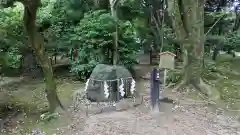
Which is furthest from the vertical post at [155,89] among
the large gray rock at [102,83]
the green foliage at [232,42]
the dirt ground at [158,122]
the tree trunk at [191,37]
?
the green foliage at [232,42]

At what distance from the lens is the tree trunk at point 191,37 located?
9.43m

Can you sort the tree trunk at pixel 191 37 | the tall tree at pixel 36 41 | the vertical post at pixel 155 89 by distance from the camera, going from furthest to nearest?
1. the tree trunk at pixel 191 37
2. the vertical post at pixel 155 89
3. the tall tree at pixel 36 41

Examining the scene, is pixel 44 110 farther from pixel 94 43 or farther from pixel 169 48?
pixel 169 48

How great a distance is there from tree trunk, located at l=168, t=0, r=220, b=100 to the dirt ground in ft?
5.16

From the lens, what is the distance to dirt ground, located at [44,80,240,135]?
20.8 ft

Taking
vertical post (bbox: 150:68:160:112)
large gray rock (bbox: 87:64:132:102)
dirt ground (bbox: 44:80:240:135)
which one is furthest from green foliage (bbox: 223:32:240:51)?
vertical post (bbox: 150:68:160:112)

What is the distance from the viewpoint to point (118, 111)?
7691 millimetres

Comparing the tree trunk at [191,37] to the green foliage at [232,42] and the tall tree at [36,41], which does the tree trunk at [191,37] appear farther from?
the green foliage at [232,42]

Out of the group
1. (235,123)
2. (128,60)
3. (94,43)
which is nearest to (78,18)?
(94,43)

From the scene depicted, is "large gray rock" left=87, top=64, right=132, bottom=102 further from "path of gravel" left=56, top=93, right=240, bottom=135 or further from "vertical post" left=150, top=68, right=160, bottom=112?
"vertical post" left=150, top=68, right=160, bottom=112

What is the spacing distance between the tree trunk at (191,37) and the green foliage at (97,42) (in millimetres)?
2755

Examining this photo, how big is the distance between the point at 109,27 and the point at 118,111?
4.50 metres

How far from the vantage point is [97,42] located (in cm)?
1127

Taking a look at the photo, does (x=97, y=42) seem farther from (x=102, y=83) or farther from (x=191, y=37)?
(x=191, y=37)
